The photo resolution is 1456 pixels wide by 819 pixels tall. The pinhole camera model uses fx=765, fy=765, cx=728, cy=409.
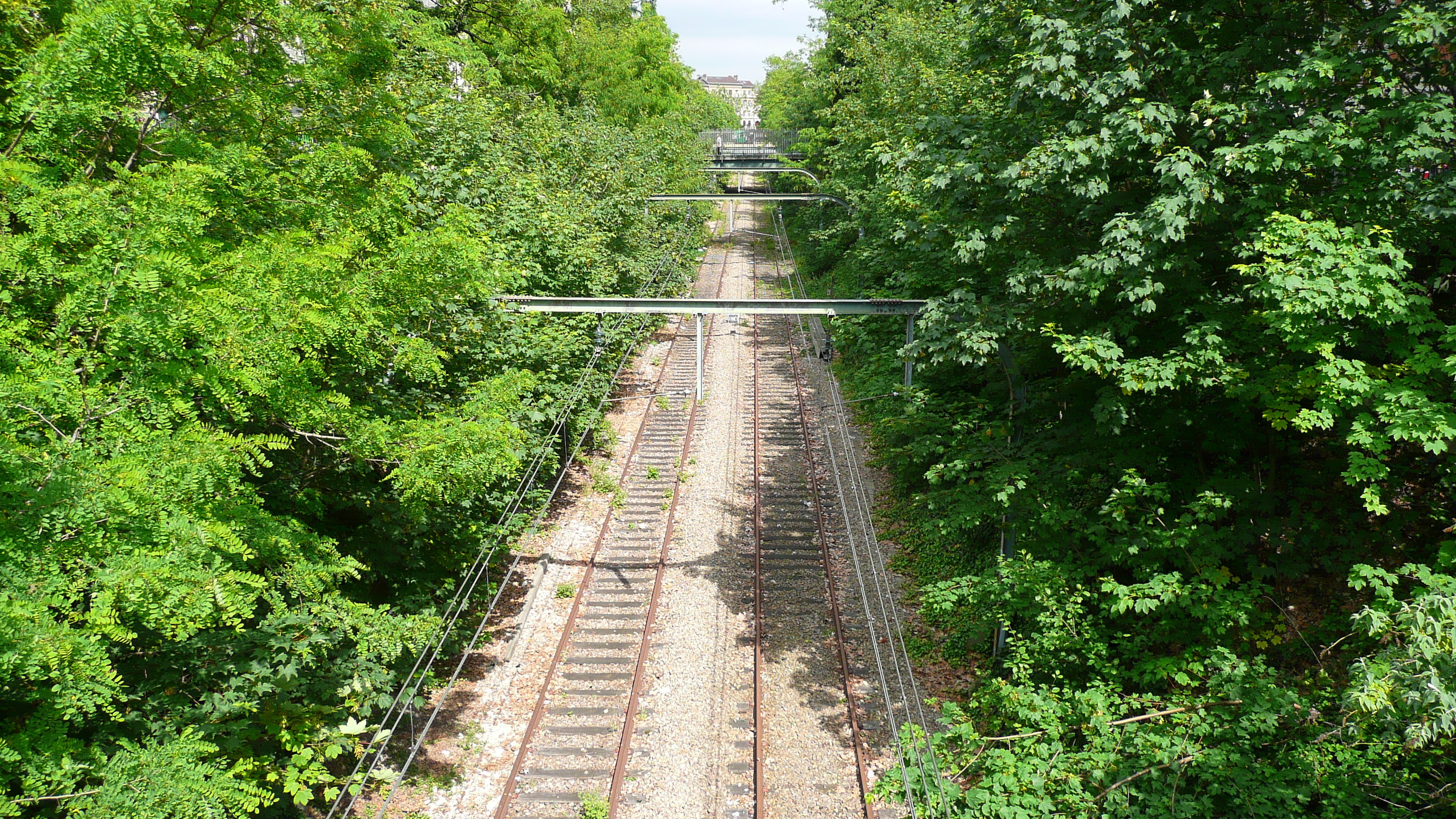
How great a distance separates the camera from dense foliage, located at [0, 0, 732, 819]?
Result: 5.59m

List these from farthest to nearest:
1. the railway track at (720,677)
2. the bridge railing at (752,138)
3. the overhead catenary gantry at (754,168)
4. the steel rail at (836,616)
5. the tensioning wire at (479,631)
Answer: the bridge railing at (752,138) → the overhead catenary gantry at (754,168) → the steel rail at (836,616) → the railway track at (720,677) → the tensioning wire at (479,631)

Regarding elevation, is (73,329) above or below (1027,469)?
above

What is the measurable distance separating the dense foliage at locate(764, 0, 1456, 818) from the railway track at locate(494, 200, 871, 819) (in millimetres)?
1585

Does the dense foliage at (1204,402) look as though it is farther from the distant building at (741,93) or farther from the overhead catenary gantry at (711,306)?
the distant building at (741,93)

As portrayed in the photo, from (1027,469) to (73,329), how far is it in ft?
35.2

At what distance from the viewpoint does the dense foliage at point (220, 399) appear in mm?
5590

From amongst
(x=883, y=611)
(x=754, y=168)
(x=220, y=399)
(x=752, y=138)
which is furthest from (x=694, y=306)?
(x=752, y=138)

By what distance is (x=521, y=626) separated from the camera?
1380 cm

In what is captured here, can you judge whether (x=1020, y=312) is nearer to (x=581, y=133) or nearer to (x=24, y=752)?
(x=24, y=752)

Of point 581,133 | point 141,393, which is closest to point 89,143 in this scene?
point 141,393

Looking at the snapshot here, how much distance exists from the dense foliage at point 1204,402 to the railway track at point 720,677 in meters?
1.59

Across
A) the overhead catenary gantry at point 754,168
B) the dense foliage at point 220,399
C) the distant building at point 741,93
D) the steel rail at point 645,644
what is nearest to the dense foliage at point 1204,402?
the steel rail at point 645,644

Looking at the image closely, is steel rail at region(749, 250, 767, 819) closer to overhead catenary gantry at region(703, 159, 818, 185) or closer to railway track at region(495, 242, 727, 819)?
railway track at region(495, 242, 727, 819)

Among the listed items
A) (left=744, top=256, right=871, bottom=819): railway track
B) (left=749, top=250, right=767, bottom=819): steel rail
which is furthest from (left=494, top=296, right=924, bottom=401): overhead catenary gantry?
(left=744, top=256, right=871, bottom=819): railway track
